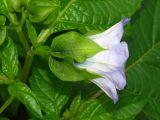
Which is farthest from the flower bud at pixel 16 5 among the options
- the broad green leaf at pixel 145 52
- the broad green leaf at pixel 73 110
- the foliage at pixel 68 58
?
the broad green leaf at pixel 145 52

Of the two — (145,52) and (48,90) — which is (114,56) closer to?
(48,90)

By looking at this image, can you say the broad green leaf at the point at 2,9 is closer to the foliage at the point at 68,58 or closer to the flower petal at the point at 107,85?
the foliage at the point at 68,58

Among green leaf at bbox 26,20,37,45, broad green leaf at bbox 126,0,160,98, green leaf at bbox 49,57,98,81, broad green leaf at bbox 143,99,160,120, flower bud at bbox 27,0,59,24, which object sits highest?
flower bud at bbox 27,0,59,24

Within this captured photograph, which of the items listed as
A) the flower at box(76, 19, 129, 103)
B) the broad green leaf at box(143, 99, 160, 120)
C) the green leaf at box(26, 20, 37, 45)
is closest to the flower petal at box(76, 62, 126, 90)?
the flower at box(76, 19, 129, 103)

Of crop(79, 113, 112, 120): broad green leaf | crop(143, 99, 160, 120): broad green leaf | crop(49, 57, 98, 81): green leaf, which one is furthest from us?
crop(143, 99, 160, 120): broad green leaf

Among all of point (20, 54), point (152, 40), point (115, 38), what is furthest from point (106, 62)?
point (152, 40)

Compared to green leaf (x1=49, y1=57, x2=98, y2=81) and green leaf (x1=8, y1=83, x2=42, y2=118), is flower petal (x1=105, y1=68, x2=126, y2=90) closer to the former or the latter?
green leaf (x1=49, y1=57, x2=98, y2=81)

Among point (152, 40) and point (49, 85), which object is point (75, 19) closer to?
point (49, 85)
